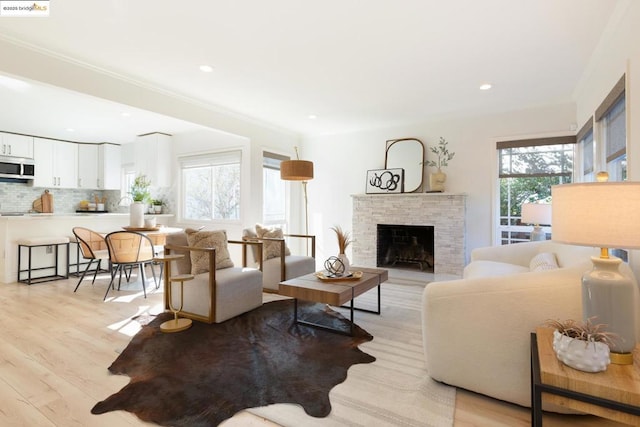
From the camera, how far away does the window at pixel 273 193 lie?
20.1 ft

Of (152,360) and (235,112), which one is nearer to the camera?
(152,360)

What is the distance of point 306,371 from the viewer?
7.57 ft

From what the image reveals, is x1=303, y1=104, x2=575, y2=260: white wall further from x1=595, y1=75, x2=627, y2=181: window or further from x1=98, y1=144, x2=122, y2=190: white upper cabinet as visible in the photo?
x1=98, y1=144, x2=122, y2=190: white upper cabinet

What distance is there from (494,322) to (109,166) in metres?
8.02

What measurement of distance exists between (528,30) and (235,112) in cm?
384

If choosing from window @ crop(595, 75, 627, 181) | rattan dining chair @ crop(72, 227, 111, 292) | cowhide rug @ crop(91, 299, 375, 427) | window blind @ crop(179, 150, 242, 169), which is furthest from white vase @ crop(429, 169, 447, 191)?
rattan dining chair @ crop(72, 227, 111, 292)

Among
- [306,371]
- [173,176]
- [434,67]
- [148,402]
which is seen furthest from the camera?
[173,176]

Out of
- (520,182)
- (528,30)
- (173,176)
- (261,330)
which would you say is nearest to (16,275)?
(173,176)

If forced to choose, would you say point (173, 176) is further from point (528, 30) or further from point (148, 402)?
point (528, 30)

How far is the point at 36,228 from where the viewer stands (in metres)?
5.04

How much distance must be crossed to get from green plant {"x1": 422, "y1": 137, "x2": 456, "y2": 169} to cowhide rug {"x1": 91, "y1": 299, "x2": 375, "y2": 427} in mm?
3293

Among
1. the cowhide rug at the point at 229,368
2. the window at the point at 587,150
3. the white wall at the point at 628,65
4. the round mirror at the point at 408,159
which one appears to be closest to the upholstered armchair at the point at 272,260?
the cowhide rug at the point at 229,368

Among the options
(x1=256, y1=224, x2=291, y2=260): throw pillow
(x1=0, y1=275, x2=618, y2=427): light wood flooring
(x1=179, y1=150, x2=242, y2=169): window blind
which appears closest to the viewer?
(x1=0, y1=275, x2=618, y2=427): light wood flooring

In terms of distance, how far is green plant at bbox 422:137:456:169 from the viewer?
5389 mm
